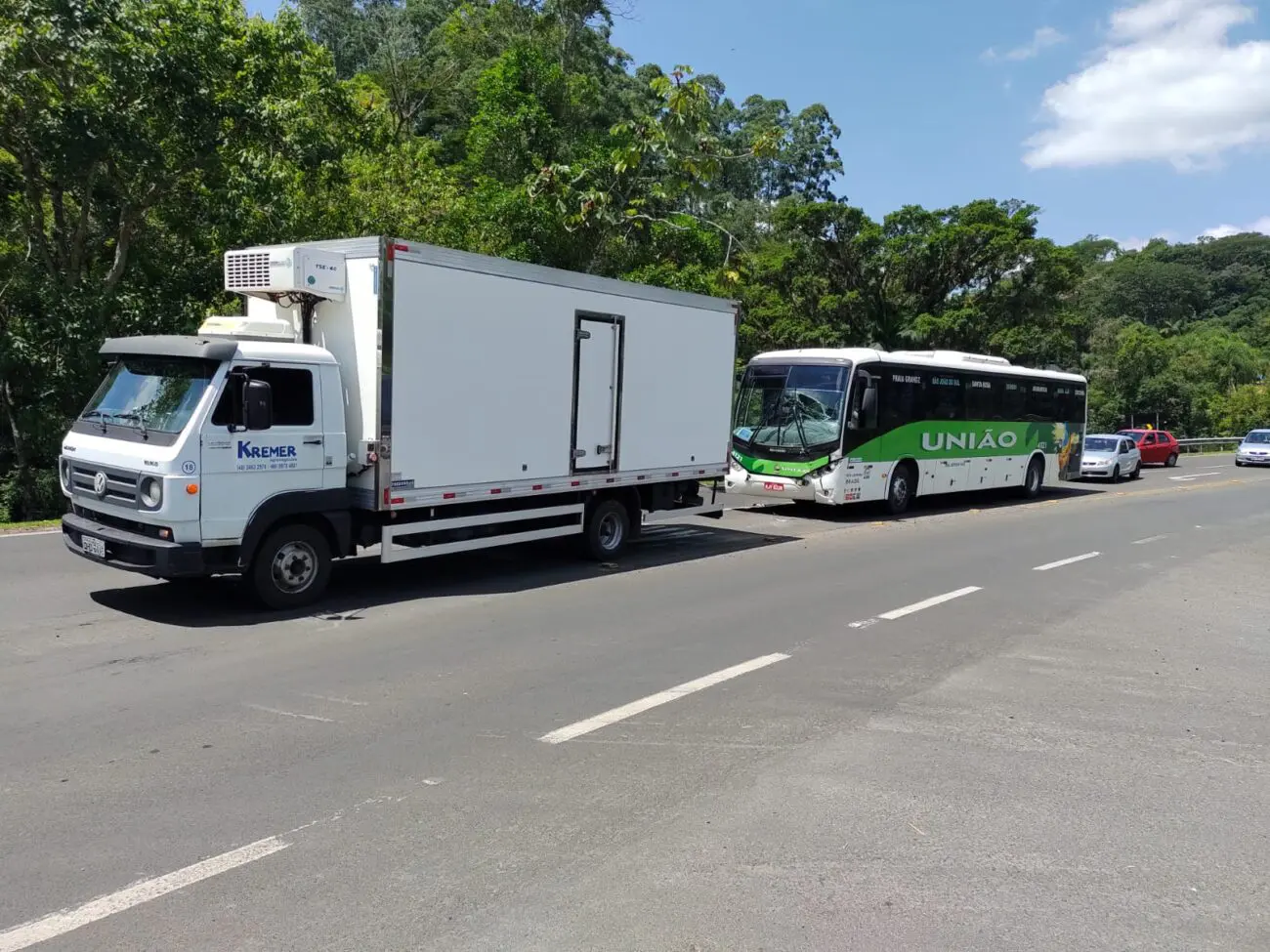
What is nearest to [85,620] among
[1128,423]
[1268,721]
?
[1268,721]

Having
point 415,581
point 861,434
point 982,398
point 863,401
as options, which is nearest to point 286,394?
point 415,581

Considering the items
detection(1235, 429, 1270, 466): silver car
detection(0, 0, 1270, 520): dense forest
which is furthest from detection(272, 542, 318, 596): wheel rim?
detection(1235, 429, 1270, 466): silver car

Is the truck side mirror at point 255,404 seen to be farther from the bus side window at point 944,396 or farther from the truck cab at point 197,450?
the bus side window at point 944,396

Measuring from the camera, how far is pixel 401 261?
8.77 m

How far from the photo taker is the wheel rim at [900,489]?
61.8 feet

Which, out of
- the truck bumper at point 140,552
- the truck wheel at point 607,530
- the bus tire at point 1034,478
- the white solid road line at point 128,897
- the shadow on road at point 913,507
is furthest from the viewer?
the bus tire at point 1034,478

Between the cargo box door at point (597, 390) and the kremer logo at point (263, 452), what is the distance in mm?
3436

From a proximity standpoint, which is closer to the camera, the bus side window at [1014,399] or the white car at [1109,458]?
the bus side window at [1014,399]

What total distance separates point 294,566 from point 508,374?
2.87m

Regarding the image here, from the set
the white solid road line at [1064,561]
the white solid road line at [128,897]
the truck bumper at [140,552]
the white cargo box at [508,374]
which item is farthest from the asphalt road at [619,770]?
the white solid road line at [1064,561]

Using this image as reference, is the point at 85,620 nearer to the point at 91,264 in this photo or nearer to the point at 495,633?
the point at 495,633

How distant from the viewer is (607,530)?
1209 cm

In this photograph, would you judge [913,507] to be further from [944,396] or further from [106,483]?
[106,483]

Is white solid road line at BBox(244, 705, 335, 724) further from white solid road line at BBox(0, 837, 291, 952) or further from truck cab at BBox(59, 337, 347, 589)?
truck cab at BBox(59, 337, 347, 589)
